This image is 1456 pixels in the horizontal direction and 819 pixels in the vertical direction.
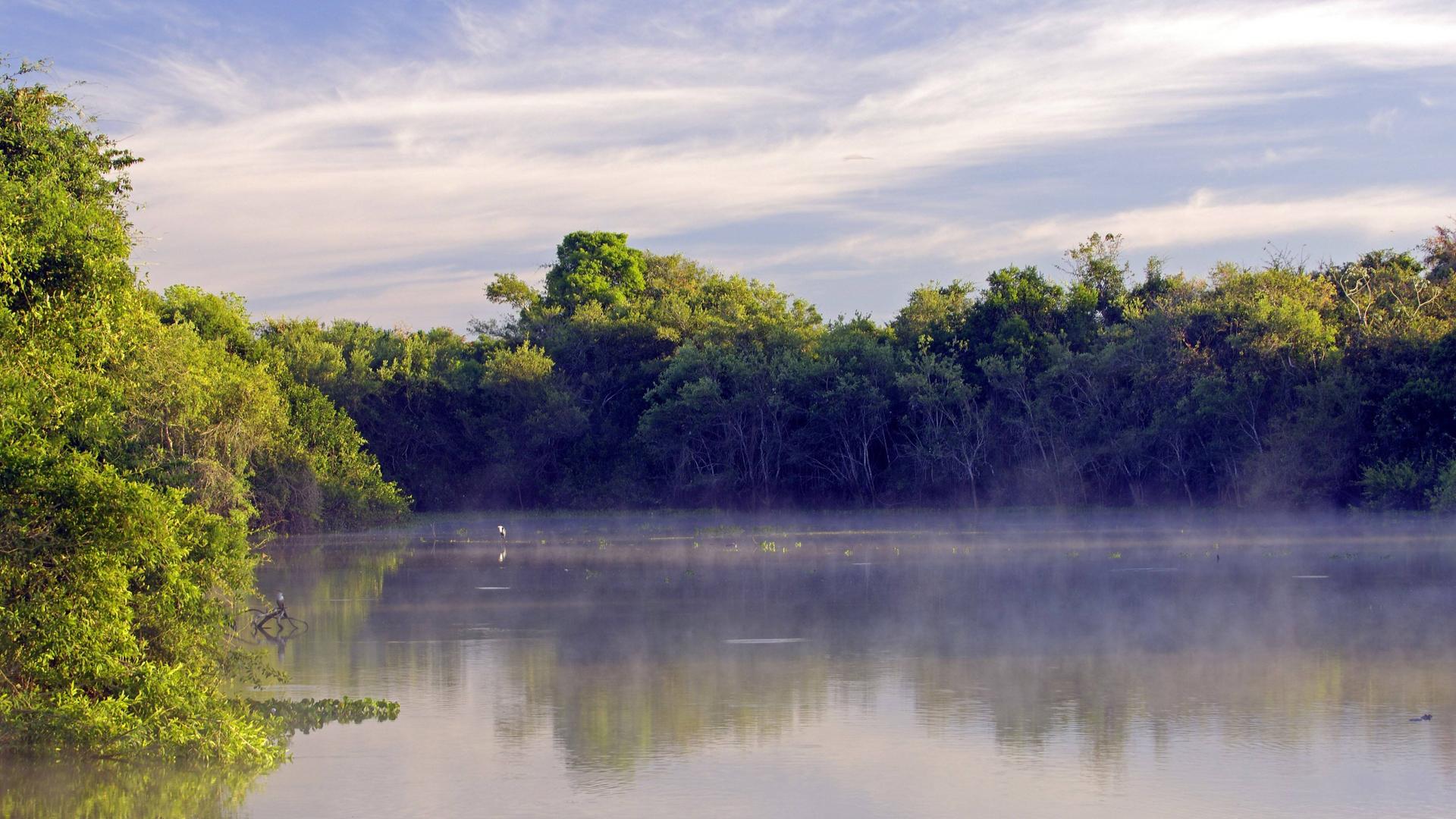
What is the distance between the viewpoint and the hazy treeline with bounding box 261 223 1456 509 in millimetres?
43125

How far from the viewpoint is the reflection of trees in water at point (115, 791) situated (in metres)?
9.88

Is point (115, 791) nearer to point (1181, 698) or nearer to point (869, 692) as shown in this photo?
point (869, 692)

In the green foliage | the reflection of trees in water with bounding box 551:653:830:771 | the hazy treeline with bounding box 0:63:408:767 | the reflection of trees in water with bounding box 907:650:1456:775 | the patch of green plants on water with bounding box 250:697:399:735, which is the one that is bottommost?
the reflection of trees in water with bounding box 907:650:1456:775

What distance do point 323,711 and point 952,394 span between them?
38838 millimetres

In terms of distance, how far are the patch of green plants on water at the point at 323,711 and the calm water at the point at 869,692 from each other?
31 centimetres

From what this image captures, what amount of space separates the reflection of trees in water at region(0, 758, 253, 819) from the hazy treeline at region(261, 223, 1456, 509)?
36.1 meters

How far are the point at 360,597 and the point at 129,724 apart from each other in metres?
13.7

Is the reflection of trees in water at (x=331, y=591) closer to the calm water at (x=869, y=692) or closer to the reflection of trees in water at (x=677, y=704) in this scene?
the calm water at (x=869, y=692)

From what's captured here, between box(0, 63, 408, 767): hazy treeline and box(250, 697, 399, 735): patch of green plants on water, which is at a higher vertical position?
box(0, 63, 408, 767): hazy treeline

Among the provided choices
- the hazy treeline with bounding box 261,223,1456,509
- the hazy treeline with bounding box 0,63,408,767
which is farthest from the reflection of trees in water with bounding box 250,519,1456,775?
the hazy treeline with bounding box 261,223,1456,509

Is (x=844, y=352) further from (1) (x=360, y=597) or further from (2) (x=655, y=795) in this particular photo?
(2) (x=655, y=795)

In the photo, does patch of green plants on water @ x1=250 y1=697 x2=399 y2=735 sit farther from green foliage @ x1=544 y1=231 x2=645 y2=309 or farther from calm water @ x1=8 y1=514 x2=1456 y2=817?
green foliage @ x1=544 y1=231 x2=645 y2=309

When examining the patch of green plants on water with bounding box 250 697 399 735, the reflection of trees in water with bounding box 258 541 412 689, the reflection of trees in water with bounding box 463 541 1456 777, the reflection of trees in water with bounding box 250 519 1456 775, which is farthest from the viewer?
the reflection of trees in water with bounding box 258 541 412 689

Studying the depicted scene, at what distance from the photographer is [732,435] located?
174 ft
